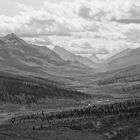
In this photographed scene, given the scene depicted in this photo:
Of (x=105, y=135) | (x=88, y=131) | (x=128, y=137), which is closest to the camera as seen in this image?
(x=128, y=137)

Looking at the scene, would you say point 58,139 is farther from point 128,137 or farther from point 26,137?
point 128,137

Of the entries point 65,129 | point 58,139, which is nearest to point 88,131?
point 65,129

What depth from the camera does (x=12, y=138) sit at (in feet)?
562

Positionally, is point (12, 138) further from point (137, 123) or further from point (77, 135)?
point (137, 123)

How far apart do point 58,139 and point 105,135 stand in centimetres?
2543

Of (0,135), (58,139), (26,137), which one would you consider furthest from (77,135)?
(0,135)

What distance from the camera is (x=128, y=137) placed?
169875 millimetres

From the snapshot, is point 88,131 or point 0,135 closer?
point 0,135

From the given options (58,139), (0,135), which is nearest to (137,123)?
(58,139)

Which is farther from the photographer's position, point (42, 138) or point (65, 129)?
point (65, 129)

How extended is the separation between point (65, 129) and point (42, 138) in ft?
90.2

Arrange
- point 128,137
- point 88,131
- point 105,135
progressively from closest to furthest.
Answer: point 128,137, point 105,135, point 88,131

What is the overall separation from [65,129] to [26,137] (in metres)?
29.0

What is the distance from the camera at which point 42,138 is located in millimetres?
173250
